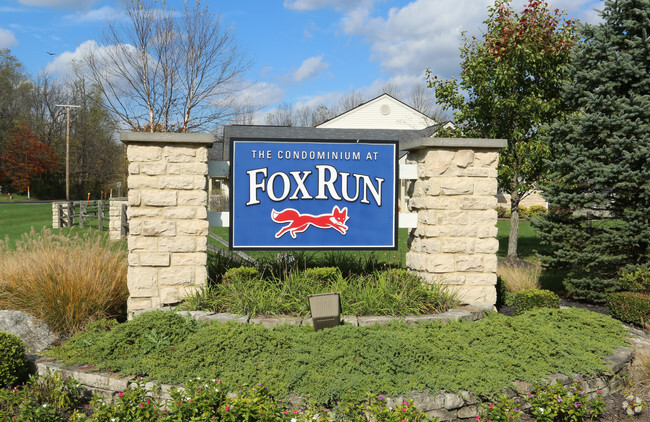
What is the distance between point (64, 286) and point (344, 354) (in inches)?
145

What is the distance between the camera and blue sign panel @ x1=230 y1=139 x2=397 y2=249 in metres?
6.66

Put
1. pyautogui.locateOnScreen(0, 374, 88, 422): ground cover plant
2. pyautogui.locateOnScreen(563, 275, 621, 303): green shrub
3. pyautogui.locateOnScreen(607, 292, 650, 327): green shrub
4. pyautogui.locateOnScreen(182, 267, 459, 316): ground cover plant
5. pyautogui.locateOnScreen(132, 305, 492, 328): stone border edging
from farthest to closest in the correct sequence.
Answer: pyautogui.locateOnScreen(563, 275, 621, 303): green shrub
pyautogui.locateOnScreen(607, 292, 650, 327): green shrub
pyautogui.locateOnScreen(182, 267, 459, 316): ground cover plant
pyautogui.locateOnScreen(132, 305, 492, 328): stone border edging
pyautogui.locateOnScreen(0, 374, 88, 422): ground cover plant

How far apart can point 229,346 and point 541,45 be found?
10692 millimetres

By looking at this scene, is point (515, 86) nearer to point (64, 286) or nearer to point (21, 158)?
point (64, 286)

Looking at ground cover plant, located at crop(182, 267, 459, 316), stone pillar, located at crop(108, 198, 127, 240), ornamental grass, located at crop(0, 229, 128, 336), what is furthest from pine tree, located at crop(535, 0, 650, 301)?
stone pillar, located at crop(108, 198, 127, 240)

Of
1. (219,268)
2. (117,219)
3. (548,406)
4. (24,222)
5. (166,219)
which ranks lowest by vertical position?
(548,406)

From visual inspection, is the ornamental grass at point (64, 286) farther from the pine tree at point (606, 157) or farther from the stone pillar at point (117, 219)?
the stone pillar at point (117, 219)

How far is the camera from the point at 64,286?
19.9 feet

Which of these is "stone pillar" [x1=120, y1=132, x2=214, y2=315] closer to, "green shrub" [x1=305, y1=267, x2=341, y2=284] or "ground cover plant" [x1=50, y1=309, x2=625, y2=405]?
"ground cover plant" [x1=50, y1=309, x2=625, y2=405]

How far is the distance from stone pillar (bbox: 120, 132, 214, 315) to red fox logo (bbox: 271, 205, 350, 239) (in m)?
0.99

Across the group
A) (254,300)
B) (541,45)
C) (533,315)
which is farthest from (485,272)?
(541,45)

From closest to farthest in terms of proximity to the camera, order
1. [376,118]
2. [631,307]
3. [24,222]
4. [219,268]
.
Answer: [631,307], [219,268], [24,222], [376,118]

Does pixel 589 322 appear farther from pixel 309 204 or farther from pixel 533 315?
pixel 309 204

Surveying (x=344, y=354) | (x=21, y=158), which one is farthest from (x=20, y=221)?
(x=21, y=158)
